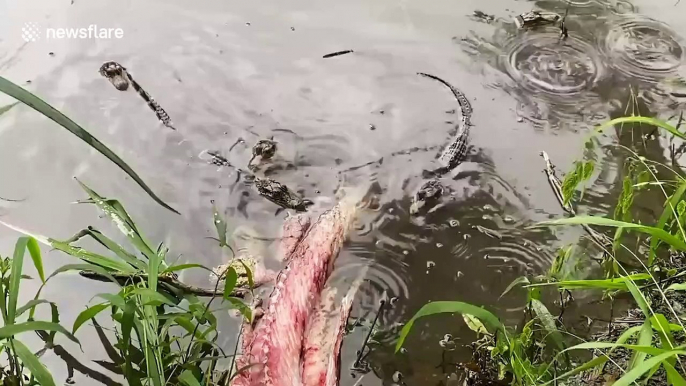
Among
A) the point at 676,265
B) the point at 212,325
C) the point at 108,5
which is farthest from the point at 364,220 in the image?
the point at 108,5

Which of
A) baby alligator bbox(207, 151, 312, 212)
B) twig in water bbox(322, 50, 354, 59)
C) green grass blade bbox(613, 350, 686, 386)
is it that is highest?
green grass blade bbox(613, 350, 686, 386)

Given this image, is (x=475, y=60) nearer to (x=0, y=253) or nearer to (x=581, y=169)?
(x=581, y=169)

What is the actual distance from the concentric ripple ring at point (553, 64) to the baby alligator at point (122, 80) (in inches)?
33.2

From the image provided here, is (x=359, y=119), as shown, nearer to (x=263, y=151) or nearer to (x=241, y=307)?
(x=263, y=151)

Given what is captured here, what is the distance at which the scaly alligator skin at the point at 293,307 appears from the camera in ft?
3.01

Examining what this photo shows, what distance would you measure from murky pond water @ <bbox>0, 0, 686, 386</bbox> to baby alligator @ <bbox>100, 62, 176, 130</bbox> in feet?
0.06

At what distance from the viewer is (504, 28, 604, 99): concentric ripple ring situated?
1.34m

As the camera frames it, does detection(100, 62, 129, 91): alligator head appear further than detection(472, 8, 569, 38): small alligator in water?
No

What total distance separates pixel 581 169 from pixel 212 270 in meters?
0.70

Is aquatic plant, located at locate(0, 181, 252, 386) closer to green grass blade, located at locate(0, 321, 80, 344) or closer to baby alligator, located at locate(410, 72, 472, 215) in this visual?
green grass blade, located at locate(0, 321, 80, 344)

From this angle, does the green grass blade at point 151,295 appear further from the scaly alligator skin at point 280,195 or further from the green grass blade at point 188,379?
the scaly alligator skin at point 280,195

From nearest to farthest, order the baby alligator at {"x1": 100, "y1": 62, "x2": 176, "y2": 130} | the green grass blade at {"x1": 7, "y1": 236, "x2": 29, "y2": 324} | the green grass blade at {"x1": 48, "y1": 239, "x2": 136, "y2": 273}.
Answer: the green grass blade at {"x1": 7, "y1": 236, "x2": 29, "y2": 324}, the green grass blade at {"x1": 48, "y1": 239, "x2": 136, "y2": 273}, the baby alligator at {"x1": 100, "y1": 62, "x2": 176, "y2": 130}

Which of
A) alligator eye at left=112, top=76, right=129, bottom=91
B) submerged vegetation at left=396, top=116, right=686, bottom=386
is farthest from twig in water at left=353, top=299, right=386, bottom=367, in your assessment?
alligator eye at left=112, top=76, right=129, bottom=91

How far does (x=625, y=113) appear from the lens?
129cm
